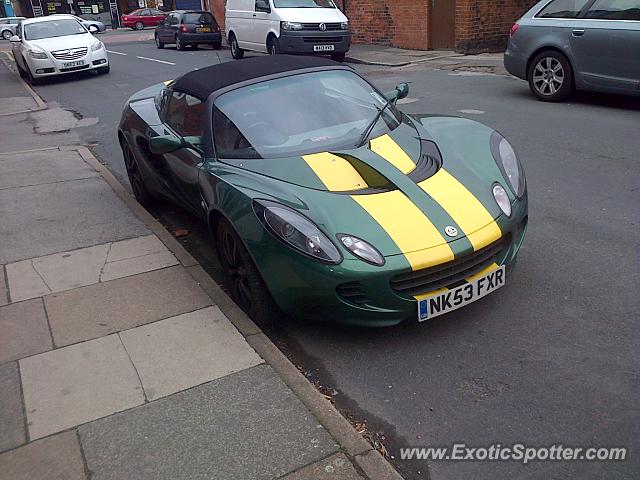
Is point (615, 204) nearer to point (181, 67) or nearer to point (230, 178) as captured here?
point (230, 178)

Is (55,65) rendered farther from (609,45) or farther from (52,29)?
(609,45)

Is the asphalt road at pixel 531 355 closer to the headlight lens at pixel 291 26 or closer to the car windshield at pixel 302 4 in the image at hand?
the headlight lens at pixel 291 26

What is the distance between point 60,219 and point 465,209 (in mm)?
3980

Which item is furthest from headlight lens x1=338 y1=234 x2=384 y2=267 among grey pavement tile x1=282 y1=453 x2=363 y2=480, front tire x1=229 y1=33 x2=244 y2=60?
front tire x1=229 y1=33 x2=244 y2=60

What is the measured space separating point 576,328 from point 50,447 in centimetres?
274

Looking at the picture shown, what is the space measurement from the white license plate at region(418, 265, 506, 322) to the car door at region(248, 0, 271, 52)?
45.3ft

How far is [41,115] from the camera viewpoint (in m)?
11.8

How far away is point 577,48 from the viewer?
843 centimetres

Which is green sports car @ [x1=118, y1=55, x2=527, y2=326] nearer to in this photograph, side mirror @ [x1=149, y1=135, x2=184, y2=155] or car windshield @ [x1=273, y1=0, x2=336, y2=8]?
side mirror @ [x1=149, y1=135, x2=184, y2=155]

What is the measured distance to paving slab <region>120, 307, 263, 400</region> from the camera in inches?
125

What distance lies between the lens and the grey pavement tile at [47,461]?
2564 millimetres

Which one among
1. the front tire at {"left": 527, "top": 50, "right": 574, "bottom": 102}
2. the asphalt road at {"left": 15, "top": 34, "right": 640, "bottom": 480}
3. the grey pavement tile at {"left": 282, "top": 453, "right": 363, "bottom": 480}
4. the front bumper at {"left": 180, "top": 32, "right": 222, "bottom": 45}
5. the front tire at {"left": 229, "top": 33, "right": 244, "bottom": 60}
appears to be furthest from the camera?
the front bumper at {"left": 180, "top": 32, "right": 222, "bottom": 45}

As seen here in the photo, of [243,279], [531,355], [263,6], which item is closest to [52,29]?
[263,6]

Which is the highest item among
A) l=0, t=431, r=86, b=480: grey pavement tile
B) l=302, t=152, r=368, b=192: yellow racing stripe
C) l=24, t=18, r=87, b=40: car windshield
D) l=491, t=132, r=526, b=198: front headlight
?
l=24, t=18, r=87, b=40: car windshield
